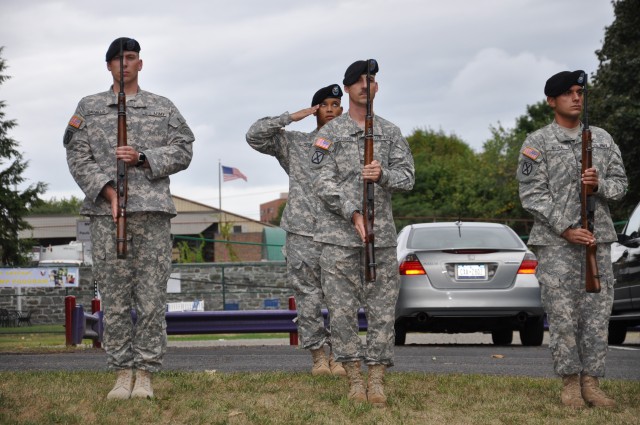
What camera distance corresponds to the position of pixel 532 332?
14414mm

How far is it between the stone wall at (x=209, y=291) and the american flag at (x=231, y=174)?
33.5m

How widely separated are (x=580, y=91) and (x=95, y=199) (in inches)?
131

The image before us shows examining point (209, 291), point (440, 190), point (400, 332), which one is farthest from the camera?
point (440, 190)

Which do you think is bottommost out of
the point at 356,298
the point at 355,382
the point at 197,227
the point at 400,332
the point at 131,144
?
the point at 355,382

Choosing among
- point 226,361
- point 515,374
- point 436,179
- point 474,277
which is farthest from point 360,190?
point 436,179

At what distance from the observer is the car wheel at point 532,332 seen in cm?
1420

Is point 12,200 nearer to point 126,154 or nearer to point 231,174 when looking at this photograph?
point 231,174

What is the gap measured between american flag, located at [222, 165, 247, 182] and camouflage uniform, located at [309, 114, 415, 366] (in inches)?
2504

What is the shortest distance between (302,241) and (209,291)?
2644 cm

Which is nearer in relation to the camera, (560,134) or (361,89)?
(361,89)

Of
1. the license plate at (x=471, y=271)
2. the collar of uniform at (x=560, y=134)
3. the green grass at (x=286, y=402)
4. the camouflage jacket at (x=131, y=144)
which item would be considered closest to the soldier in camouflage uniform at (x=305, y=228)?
the green grass at (x=286, y=402)

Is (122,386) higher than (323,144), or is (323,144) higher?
(323,144)

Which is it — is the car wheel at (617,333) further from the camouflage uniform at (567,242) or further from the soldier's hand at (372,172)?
the soldier's hand at (372,172)

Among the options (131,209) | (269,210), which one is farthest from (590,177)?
(269,210)
